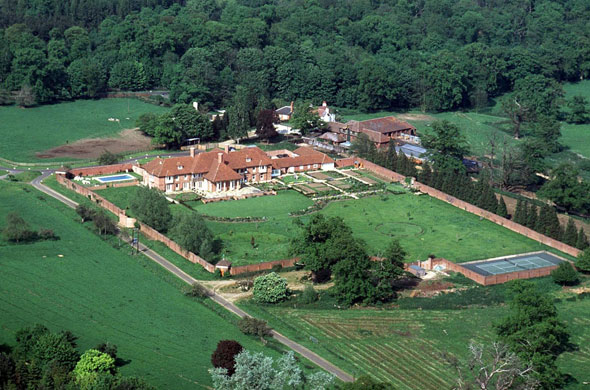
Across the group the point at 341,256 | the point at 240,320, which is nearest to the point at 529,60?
the point at 341,256

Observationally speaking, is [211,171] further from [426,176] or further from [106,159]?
[426,176]

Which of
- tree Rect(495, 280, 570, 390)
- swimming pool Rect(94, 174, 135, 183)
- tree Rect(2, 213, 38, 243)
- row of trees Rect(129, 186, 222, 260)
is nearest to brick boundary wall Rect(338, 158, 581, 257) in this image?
tree Rect(495, 280, 570, 390)

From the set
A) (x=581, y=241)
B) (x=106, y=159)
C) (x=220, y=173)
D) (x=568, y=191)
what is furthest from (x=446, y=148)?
(x=106, y=159)

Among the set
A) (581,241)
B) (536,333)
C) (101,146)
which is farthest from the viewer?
(101,146)

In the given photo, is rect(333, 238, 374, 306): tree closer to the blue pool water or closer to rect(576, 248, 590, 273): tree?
rect(576, 248, 590, 273): tree

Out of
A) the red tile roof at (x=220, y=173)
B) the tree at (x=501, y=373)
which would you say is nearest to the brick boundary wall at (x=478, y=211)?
the red tile roof at (x=220, y=173)

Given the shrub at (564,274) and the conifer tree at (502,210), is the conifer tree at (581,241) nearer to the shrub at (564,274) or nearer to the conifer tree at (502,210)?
the shrub at (564,274)
